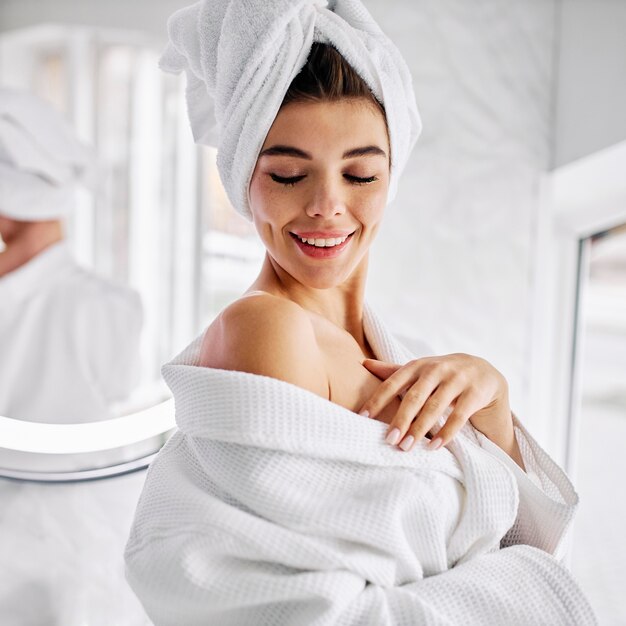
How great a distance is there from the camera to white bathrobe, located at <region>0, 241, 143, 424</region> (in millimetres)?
1352

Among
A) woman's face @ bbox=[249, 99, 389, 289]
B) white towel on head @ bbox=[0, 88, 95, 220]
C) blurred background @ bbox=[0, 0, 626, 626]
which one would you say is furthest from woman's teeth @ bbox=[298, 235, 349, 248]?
white towel on head @ bbox=[0, 88, 95, 220]

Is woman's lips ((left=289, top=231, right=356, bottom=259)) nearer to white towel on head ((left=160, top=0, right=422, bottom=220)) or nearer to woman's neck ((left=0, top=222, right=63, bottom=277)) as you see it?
white towel on head ((left=160, top=0, right=422, bottom=220))

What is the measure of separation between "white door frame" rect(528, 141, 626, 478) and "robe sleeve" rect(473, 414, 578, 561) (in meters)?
0.64

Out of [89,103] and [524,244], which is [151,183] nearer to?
[89,103]

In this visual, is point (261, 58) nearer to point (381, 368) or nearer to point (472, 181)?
point (381, 368)

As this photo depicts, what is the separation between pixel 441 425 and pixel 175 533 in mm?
299

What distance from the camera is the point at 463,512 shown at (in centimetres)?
75

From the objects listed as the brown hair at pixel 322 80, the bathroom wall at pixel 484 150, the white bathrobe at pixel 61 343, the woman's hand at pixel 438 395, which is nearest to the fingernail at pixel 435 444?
the woman's hand at pixel 438 395

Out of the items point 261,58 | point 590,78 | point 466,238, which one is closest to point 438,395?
point 261,58

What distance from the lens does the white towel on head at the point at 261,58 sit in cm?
71

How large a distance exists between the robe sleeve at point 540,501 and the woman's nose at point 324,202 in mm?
320

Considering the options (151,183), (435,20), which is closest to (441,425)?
(435,20)

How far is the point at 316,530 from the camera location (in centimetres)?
65

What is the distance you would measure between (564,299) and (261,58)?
48.3 inches
